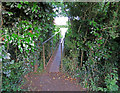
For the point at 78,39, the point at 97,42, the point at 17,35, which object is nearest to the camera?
the point at 17,35

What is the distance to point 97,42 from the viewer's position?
88.0 inches

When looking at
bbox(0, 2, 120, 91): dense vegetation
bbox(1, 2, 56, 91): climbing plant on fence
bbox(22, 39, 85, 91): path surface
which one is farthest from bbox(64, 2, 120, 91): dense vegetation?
bbox(1, 2, 56, 91): climbing plant on fence

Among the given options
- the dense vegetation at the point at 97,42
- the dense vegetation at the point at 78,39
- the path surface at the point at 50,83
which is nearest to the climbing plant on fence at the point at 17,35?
the dense vegetation at the point at 78,39

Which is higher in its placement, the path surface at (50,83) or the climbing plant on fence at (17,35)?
the climbing plant on fence at (17,35)

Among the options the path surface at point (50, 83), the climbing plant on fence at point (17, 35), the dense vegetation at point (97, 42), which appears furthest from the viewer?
the path surface at point (50, 83)

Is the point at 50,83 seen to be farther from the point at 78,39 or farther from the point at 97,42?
the point at 97,42

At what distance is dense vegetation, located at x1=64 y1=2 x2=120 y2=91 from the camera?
213 cm

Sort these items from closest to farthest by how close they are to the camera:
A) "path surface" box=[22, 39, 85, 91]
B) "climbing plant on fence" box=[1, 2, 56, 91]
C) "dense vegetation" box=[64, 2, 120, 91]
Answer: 1. "climbing plant on fence" box=[1, 2, 56, 91]
2. "dense vegetation" box=[64, 2, 120, 91]
3. "path surface" box=[22, 39, 85, 91]

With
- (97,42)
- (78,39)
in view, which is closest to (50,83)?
(78,39)

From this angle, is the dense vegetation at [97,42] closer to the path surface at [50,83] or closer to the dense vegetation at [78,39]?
the dense vegetation at [78,39]

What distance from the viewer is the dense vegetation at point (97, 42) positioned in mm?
2131

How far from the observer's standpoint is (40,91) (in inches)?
88.7

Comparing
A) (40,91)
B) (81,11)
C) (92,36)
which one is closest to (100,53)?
(92,36)

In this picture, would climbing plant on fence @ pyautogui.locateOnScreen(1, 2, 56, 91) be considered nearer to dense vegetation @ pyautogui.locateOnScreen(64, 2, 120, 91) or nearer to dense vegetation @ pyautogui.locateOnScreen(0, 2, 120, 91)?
dense vegetation @ pyautogui.locateOnScreen(0, 2, 120, 91)
